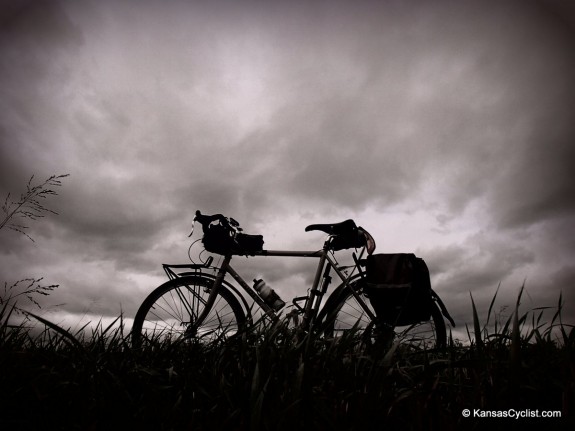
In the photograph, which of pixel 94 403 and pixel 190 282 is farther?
pixel 190 282

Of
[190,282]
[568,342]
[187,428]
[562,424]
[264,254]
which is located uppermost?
[264,254]

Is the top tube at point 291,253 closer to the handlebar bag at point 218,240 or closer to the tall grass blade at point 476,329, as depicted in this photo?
the handlebar bag at point 218,240

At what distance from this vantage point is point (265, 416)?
50.3 inches

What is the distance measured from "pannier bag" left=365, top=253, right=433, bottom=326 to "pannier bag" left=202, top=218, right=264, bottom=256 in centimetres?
132

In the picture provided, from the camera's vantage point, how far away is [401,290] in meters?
3.23

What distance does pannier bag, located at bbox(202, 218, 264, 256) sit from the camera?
12.8 ft

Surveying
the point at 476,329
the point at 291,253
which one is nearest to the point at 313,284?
the point at 291,253

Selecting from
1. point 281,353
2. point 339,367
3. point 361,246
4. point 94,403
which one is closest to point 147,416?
point 94,403

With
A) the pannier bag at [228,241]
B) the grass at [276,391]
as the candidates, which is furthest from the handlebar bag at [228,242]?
the grass at [276,391]

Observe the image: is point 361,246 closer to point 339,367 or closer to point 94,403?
point 339,367

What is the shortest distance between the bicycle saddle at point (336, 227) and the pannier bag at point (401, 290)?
59cm

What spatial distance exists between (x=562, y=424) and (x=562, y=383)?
14.8 inches

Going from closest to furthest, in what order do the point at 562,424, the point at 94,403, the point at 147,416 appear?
1. the point at 562,424
2. the point at 147,416
3. the point at 94,403

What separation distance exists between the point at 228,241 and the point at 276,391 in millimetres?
2611
